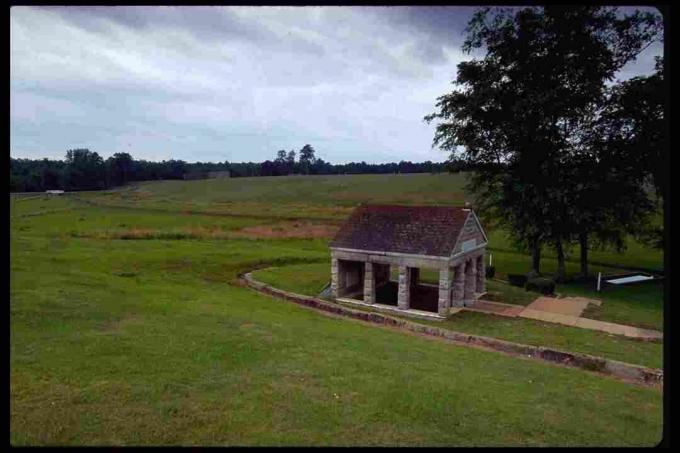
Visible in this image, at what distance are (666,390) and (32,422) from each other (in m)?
7.22

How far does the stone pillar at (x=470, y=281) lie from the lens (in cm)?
2091

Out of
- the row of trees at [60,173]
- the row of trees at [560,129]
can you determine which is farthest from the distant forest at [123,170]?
the row of trees at [560,129]

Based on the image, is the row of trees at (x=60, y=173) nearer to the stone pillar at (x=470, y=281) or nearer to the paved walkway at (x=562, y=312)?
the stone pillar at (x=470, y=281)

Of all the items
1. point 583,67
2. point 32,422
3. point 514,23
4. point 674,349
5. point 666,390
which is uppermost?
point 514,23

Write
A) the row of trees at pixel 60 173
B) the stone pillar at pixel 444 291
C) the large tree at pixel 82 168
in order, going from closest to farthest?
the row of trees at pixel 60 173, the large tree at pixel 82 168, the stone pillar at pixel 444 291

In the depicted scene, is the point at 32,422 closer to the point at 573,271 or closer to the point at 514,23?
the point at 514,23

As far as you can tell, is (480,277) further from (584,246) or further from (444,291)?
(584,246)

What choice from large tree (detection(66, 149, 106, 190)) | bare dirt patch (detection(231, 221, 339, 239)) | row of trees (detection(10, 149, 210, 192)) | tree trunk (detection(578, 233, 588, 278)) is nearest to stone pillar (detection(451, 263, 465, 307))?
tree trunk (detection(578, 233, 588, 278))

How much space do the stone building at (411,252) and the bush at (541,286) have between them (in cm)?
291

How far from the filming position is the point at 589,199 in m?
25.3

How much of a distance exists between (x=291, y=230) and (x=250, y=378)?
36.9 meters

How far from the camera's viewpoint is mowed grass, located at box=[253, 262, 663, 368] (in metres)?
13.8

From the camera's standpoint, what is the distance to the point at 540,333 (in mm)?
15977
